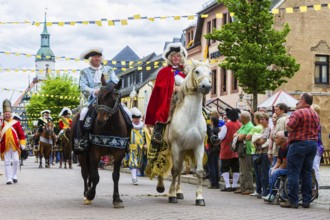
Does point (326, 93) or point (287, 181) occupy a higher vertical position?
point (326, 93)

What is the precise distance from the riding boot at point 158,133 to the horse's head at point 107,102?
65.3 inches

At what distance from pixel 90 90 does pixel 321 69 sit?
102 ft

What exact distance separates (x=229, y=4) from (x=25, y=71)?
1008cm

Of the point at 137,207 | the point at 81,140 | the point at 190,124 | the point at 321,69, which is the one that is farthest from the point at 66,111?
the point at 321,69

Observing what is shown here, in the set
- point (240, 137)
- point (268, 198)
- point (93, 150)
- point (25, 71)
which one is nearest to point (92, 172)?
point (93, 150)

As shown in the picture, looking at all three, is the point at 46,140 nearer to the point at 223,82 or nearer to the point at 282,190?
the point at 282,190

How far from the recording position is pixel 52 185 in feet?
58.9

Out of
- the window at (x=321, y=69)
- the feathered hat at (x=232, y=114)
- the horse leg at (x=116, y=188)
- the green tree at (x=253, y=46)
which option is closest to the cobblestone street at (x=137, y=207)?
the horse leg at (x=116, y=188)

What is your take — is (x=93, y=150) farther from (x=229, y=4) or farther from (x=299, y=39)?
(x=299, y=39)

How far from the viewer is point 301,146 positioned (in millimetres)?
12320

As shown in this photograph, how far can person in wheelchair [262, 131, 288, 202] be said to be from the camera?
13016 mm

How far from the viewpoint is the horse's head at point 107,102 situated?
1180cm

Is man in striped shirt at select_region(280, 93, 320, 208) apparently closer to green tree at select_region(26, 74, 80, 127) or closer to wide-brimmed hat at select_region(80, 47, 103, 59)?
wide-brimmed hat at select_region(80, 47, 103, 59)

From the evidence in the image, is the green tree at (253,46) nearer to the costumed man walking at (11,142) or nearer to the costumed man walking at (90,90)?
the costumed man walking at (11,142)
